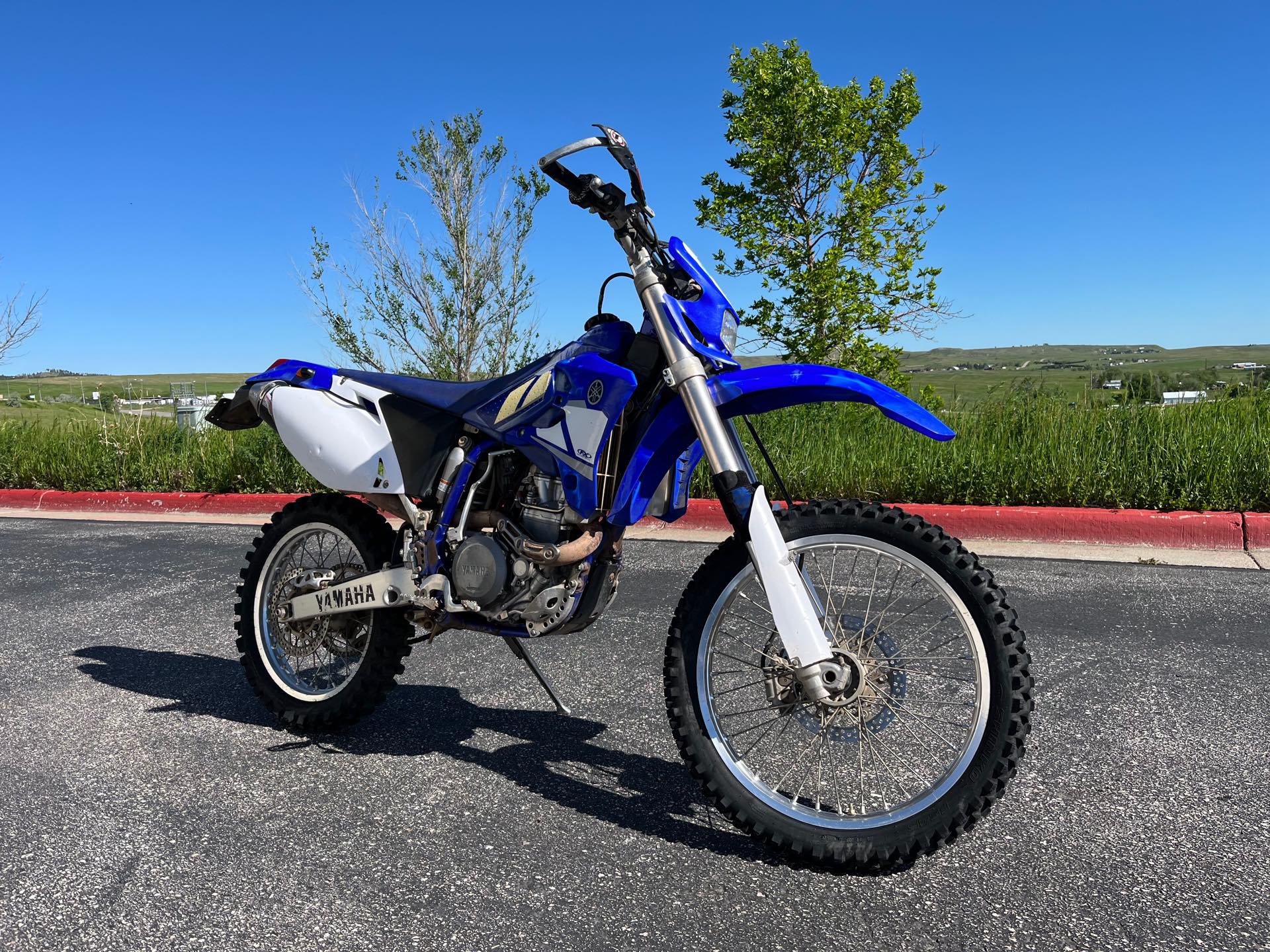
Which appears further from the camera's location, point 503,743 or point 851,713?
point 503,743

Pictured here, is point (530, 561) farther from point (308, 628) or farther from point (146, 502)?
point (146, 502)

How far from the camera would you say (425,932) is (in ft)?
7.45

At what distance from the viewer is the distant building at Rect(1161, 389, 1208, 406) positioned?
27.5ft

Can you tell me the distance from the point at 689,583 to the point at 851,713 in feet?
1.83

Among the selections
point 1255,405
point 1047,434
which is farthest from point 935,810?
point 1255,405

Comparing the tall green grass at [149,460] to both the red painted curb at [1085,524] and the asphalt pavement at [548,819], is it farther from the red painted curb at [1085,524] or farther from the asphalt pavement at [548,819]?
the asphalt pavement at [548,819]

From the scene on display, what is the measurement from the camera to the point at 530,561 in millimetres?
3027

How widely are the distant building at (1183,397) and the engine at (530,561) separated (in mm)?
7216

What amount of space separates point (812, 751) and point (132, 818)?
212cm

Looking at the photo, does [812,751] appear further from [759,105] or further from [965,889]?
[759,105]

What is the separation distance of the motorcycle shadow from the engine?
0.52 meters

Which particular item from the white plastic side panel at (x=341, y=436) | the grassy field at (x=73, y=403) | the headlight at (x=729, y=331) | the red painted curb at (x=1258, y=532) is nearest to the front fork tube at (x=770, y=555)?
the headlight at (x=729, y=331)

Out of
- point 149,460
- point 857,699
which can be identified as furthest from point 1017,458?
point 149,460

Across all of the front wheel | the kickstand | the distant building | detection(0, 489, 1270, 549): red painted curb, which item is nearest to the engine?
the kickstand
